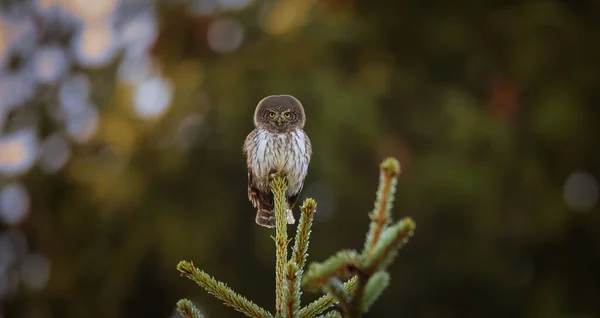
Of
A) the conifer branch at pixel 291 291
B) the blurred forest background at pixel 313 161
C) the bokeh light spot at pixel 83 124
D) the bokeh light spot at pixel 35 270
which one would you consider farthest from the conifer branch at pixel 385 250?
the bokeh light spot at pixel 35 270

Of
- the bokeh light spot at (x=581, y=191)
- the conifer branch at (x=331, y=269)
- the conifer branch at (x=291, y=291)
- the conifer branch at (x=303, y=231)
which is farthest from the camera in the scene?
the bokeh light spot at (x=581, y=191)

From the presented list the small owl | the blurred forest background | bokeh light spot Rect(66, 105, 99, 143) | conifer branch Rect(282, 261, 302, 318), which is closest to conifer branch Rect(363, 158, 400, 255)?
conifer branch Rect(282, 261, 302, 318)

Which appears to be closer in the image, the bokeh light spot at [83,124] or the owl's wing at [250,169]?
the owl's wing at [250,169]

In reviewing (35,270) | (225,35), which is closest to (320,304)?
(225,35)

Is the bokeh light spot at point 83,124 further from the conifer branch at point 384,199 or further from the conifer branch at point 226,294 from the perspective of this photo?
the conifer branch at point 384,199

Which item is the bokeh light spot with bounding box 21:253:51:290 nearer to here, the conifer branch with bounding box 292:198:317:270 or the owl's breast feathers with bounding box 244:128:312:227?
the owl's breast feathers with bounding box 244:128:312:227

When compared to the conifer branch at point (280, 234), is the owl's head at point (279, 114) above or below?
above

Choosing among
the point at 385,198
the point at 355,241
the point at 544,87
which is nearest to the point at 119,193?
the point at 355,241
